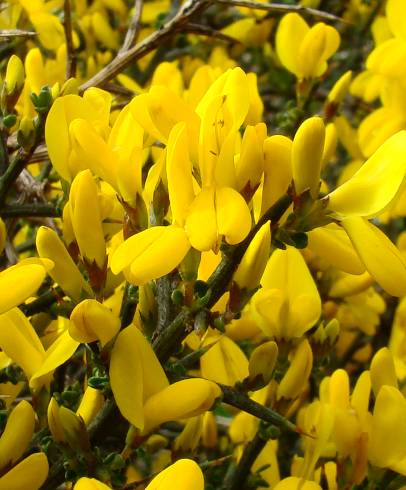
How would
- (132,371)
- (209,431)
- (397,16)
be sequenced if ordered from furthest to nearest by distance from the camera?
(397,16), (209,431), (132,371)

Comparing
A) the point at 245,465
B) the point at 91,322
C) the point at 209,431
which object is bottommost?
the point at 209,431

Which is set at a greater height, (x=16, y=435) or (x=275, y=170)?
(x=275, y=170)

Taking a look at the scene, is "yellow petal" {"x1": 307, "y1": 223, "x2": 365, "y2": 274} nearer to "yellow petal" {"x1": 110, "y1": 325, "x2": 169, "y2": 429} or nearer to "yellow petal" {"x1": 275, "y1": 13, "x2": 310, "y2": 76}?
"yellow petal" {"x1": 110, "y1": 325, "x2": 169, "y2": 429}

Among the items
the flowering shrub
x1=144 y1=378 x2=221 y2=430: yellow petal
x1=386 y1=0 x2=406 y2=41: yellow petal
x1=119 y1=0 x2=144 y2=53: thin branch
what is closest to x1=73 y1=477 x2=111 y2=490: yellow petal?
the flowering shrub

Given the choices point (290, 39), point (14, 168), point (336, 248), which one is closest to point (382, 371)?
point (336, 248)

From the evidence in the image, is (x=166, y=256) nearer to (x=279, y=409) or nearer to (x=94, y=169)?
(x=94, y=169)

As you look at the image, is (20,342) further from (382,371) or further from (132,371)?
(382,371)
